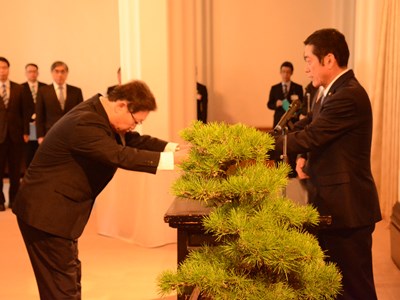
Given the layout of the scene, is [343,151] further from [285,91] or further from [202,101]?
[202,101]

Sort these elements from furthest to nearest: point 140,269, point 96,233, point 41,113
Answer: point 41,113 < point 96,233 < point 140,269

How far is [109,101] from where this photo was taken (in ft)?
9.11

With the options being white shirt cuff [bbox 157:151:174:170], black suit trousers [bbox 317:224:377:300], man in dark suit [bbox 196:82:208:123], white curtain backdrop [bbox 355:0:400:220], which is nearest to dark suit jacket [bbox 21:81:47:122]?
man in dark suit [bbox 196:82:208:123]

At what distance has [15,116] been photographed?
7.02 metres

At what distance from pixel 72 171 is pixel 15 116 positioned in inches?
179

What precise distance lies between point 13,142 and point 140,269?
119 inches

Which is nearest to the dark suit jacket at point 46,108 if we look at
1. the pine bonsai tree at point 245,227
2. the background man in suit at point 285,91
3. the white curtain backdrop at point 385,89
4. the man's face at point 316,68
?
the background man in suit at point 285,91

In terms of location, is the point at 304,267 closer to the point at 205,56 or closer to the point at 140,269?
the point at 140,269

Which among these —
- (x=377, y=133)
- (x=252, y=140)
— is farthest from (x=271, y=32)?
(x=252, y=140)

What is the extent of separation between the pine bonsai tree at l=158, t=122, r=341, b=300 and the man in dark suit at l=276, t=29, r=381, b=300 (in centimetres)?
85

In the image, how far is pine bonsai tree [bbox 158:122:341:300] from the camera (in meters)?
1.79

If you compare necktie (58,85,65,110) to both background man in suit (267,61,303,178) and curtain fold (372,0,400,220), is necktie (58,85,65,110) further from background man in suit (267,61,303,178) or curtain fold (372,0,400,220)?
curtain fold (372,0,400,220)

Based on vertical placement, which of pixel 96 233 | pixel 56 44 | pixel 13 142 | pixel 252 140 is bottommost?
pixel 96 233

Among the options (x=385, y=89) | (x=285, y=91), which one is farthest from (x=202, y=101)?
(x=385, y=89)
